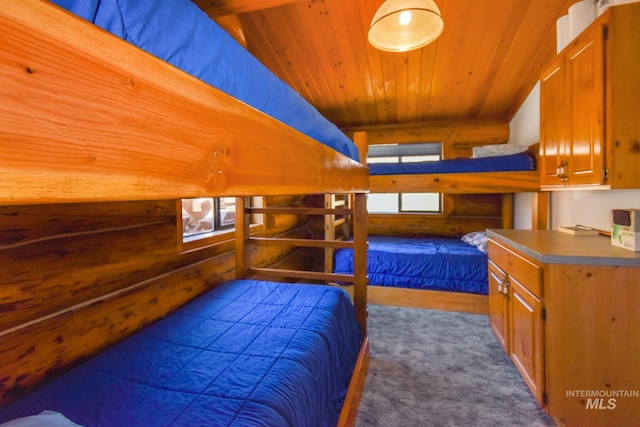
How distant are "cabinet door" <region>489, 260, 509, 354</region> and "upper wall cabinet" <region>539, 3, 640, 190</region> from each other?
791 millimetres

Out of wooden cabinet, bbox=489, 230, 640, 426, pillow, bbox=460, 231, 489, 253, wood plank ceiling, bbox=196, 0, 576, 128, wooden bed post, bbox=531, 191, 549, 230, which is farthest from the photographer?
pillow, bbox=460, 231, 489, 253

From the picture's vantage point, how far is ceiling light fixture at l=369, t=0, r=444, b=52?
1.41m

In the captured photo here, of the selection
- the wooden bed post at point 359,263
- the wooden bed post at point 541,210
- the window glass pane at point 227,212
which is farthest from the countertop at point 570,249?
the window glass pane at point 227,212

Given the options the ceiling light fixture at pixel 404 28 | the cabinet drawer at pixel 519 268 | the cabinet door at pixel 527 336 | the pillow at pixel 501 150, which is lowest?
the cabinet door at pixel 527 336

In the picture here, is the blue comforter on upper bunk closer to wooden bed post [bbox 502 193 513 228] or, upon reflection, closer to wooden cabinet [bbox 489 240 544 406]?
wooden cabinet [bbox 489 240 544 406]

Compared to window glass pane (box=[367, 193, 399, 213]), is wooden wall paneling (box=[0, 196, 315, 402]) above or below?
below

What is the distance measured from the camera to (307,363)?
1.10 metres

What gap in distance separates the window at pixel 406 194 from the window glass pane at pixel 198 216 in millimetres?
2385

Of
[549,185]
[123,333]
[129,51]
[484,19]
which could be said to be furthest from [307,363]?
[484,19]

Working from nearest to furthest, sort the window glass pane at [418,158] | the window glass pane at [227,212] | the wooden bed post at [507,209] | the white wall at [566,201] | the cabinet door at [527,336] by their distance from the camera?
1. the cabinet door at [527,336]
2. the white wall at [566,201]
3. the window glass pane at [227,212]
4. the wooden bed post at [507,209]
5. the window glass pane at [418,158]

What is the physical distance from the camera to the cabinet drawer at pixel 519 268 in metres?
1.52

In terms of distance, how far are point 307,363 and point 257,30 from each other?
2.47 metres

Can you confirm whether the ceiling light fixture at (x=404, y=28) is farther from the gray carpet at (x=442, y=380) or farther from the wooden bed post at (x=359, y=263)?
the gray carpet at (x=442, y=380)

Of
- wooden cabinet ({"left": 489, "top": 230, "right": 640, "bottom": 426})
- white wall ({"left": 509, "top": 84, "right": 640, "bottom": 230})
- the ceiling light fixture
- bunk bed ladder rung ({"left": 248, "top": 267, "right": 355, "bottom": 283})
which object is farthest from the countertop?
the ceiling light fixture
